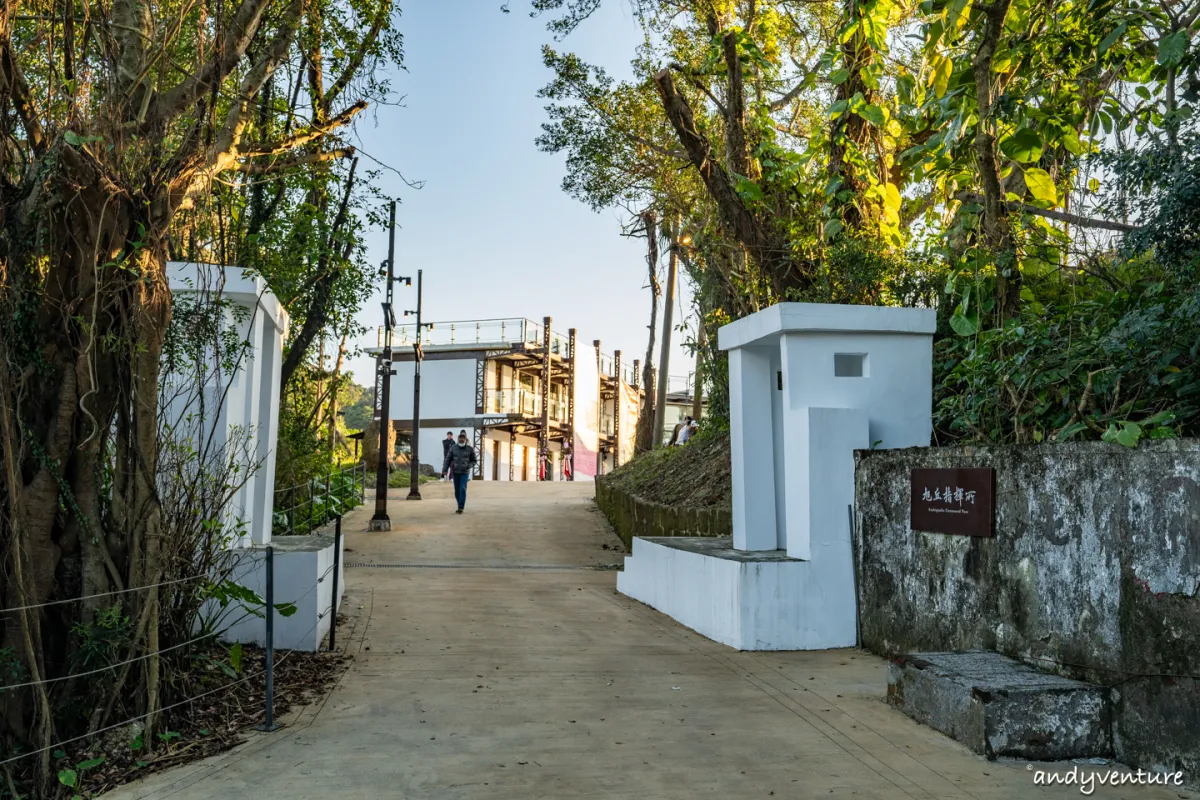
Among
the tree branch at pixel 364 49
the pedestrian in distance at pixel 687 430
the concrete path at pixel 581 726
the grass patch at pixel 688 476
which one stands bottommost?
the concrete path at pixel 581 726

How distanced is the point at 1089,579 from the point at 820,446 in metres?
3.03

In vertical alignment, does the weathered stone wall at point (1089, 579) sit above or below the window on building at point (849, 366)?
below

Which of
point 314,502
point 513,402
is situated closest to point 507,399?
point 513,402

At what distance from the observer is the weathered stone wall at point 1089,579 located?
4773 millimetres

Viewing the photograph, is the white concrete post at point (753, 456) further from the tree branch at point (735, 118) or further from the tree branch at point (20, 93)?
the tree branch at point (20, 93)

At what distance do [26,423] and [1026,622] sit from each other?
5.98 m

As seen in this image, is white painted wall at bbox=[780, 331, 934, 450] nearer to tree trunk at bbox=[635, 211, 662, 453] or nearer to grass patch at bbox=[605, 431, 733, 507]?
grass patch at bbox=[605, 431, 733, 507]

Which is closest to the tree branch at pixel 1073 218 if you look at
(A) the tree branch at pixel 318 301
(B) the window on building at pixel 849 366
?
(B) the window on building at pixel 849 366

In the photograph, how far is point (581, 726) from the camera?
228 inches

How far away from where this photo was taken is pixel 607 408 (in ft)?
170

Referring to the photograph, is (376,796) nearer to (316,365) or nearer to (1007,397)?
(1007,397)

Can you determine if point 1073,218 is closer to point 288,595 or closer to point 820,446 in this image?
point 820,446

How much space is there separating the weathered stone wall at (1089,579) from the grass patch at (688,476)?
15.7ft

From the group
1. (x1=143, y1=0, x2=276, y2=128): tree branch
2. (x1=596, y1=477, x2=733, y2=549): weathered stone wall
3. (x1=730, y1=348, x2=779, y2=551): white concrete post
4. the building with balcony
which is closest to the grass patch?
(x1=596, y1=477, x2=733, y2=549): weathered stone wall
